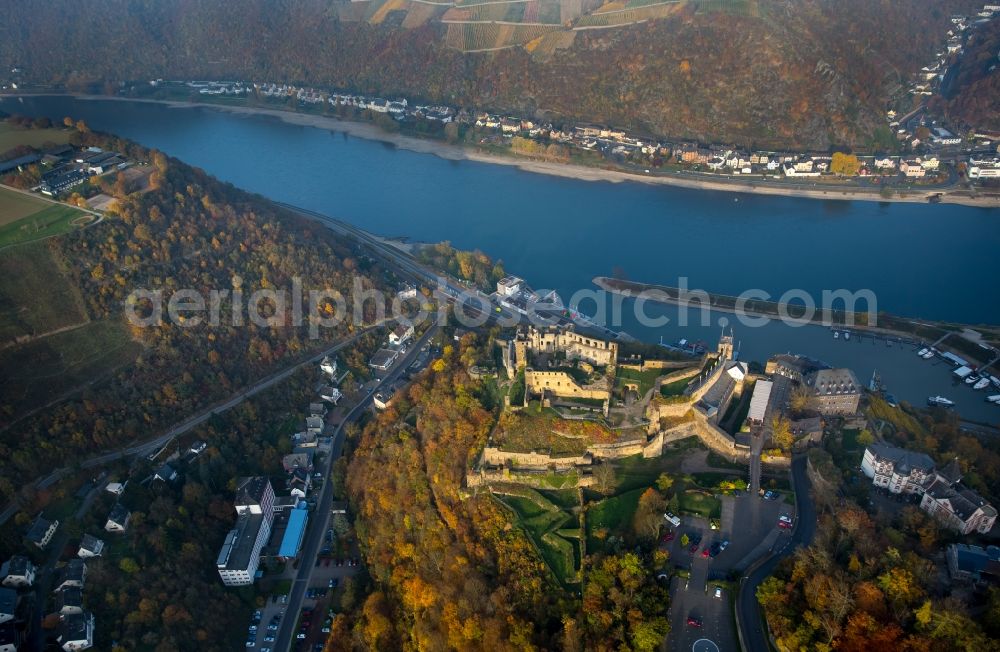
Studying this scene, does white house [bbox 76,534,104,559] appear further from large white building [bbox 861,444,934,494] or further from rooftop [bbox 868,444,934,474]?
rooftop [bbox 868,444,934,474]

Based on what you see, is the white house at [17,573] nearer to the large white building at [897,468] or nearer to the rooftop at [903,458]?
the large white building at [897,468]

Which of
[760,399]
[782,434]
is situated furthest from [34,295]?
[782,434]

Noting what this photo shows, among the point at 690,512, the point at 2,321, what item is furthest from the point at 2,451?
the point at 690,512

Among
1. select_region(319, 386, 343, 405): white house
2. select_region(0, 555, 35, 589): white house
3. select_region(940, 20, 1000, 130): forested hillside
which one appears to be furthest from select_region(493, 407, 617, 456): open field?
select_region(940, 20, 1000, 130): forested hillside

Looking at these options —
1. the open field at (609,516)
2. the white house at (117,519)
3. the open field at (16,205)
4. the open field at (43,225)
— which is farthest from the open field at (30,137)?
the open field at (609,516)

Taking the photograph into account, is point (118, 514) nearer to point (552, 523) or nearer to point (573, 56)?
point (552, 523)

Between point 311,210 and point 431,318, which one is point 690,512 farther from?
point 311,210
